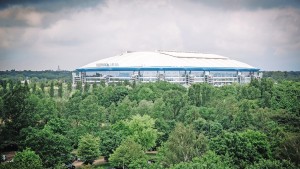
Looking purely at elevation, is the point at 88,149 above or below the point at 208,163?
below

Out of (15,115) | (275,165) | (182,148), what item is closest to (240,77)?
(15,115)

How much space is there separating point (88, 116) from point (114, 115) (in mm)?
2213

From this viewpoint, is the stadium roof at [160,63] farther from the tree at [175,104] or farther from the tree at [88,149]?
the tree at [88,149]

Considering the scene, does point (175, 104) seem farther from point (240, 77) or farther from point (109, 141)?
point (240, 77)

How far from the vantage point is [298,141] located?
17.2 m

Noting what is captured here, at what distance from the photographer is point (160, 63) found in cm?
6944

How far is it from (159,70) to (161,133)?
42.9 metres

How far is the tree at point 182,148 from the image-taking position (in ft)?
59.9

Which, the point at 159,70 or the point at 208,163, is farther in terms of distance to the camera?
the point at 159,70

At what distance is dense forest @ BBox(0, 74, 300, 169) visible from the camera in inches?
700

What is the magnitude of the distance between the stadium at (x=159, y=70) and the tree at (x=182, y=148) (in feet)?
148

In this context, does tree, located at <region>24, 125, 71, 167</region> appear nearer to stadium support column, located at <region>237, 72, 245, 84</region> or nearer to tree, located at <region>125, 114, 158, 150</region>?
tree, located at <region>125, 114, 158, 150</region>

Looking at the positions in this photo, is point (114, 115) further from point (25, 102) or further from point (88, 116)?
point (25, 102)

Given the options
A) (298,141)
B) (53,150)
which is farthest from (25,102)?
(298,141)
